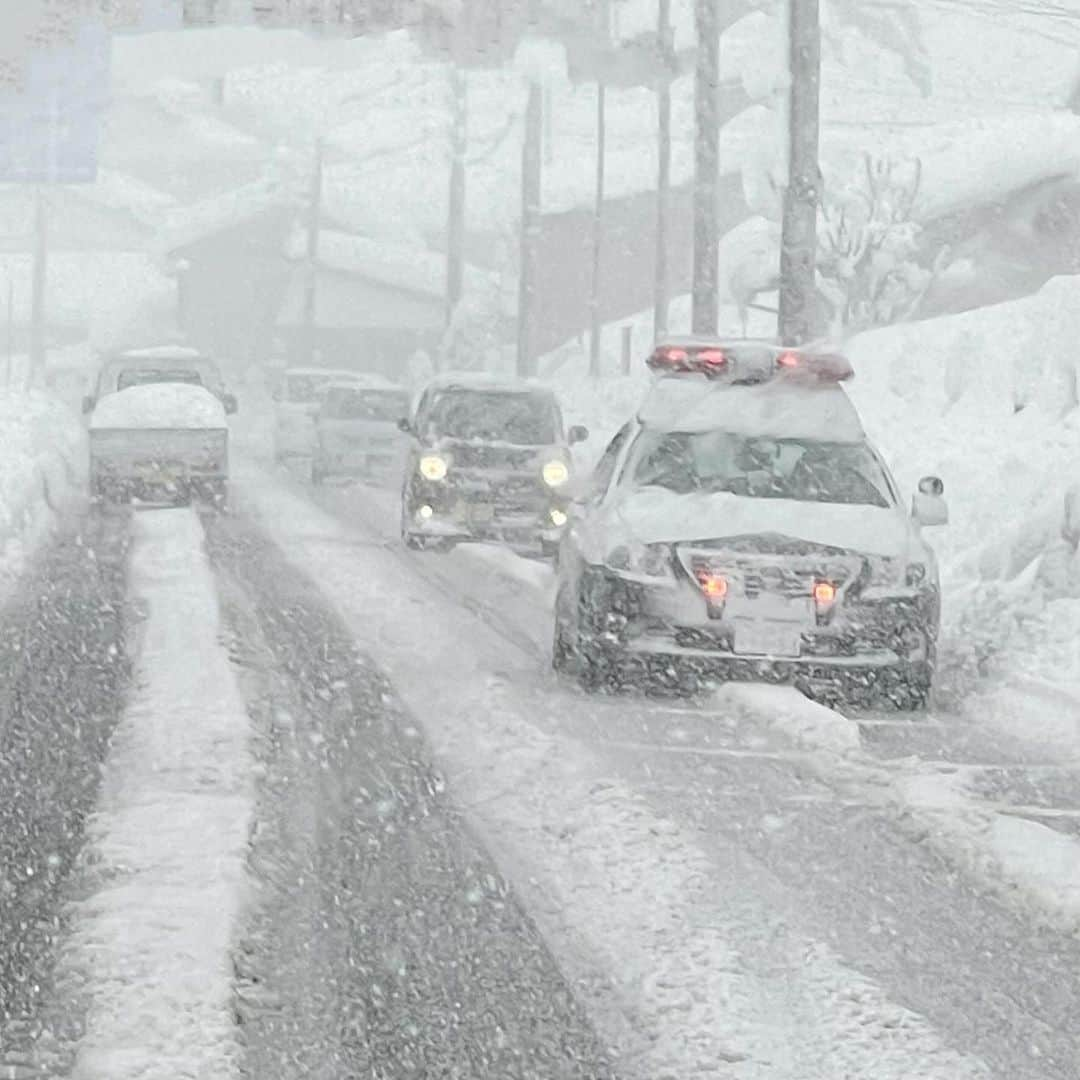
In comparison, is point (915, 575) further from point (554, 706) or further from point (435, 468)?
point (435, 468)

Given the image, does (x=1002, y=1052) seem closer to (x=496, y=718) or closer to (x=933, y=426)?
(x=496, y=718)

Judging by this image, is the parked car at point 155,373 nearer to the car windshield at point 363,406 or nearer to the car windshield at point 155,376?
the car windshield at point 155,376

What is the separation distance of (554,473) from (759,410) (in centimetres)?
758

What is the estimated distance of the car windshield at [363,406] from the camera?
31250mm

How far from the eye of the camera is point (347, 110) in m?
107

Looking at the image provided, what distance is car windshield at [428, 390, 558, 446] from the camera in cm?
2059

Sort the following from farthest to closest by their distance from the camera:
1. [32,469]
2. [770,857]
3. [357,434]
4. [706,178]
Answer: [357,434] → [706,178] → [32,469] → [770,857]

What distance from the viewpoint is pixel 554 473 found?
794 inches

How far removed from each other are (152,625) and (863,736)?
16.2 feet

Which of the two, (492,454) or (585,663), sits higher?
(492,454)

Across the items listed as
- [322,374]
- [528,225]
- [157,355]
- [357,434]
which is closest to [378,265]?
[528,225]

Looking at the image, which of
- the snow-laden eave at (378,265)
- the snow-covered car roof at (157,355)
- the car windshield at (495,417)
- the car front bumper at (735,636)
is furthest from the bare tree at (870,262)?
the snow-laden eave at (378,265)

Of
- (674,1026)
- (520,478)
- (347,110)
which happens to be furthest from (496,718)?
(347,110)

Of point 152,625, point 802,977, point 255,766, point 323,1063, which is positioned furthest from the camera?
point 152,625
